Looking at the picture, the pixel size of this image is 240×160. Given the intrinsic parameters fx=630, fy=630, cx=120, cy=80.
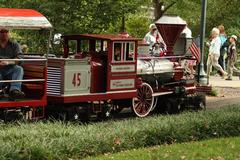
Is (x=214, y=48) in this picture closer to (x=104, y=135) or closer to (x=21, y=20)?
(x=21, y=20)

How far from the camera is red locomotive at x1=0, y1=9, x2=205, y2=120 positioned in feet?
41.0

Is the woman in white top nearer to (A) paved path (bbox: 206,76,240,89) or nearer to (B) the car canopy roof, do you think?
(A) paved path (bbox: 206,76,240,89)

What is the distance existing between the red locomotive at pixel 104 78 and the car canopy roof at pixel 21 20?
23 millimetres

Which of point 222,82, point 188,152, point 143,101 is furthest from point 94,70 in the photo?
point 222,82

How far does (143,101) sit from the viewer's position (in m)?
15.2

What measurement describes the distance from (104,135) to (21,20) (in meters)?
3.49

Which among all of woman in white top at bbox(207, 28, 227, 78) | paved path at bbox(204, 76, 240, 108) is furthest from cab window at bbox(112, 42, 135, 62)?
woman in white top at bbox(207, 28, 227, 78)

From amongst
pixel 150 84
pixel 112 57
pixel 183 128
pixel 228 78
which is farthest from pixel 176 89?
pixel 228 78

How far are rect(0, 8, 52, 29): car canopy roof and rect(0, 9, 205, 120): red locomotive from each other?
23 millimetres

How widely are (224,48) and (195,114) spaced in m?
13.3

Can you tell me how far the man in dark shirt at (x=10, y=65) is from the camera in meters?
Answer: 12.0

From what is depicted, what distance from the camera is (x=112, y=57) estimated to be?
13.8 meters

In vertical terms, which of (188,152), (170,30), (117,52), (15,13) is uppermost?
(15,13)

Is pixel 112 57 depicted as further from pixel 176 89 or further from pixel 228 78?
pixel 228 78
